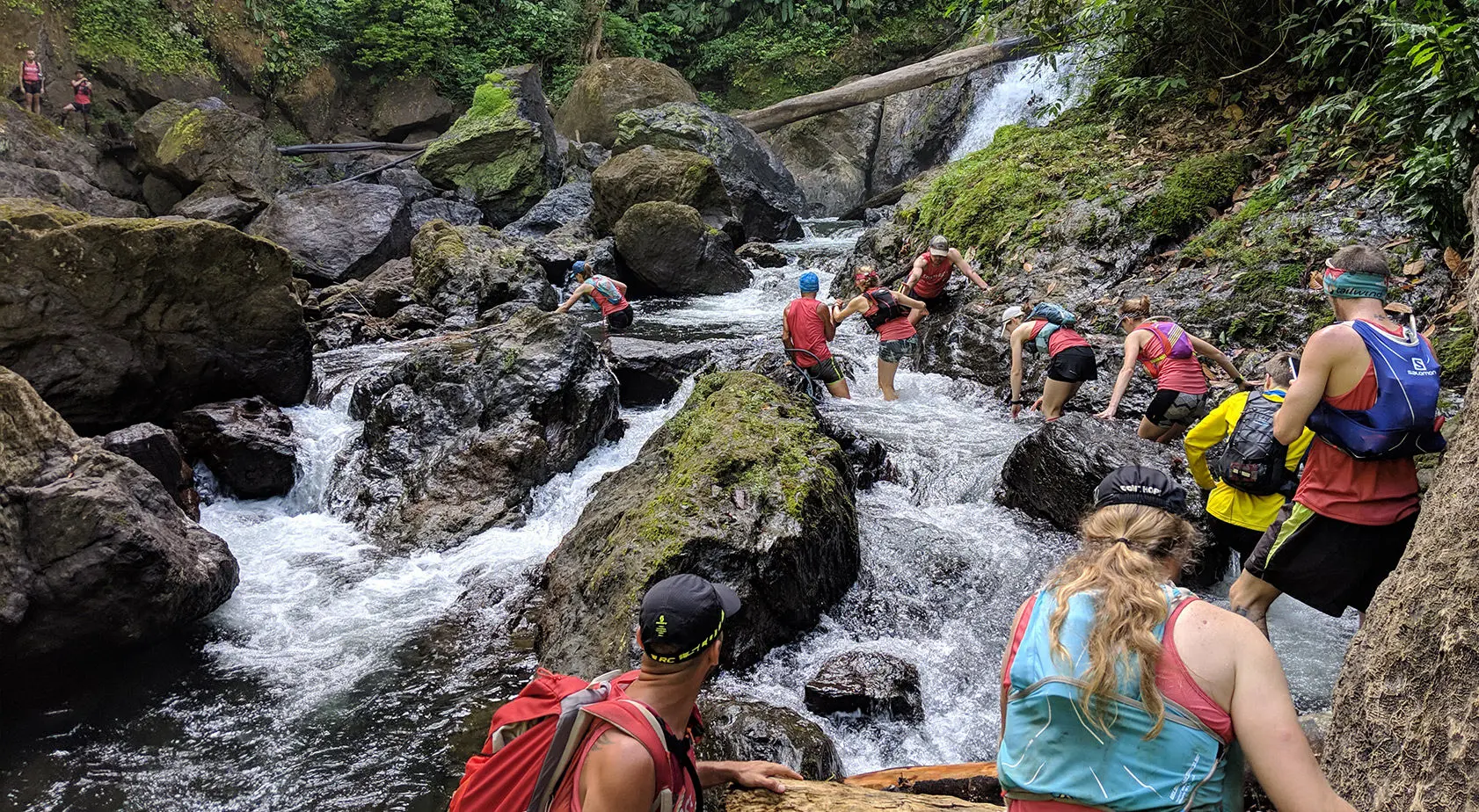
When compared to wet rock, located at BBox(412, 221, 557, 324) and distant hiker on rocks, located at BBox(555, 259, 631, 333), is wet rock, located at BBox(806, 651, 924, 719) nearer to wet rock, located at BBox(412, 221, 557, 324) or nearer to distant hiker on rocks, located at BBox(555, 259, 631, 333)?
distant hiker on rocks, located at BBox(555, 259, 631, 333)

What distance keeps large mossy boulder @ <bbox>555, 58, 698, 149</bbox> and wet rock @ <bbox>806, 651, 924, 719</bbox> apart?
22.3 m

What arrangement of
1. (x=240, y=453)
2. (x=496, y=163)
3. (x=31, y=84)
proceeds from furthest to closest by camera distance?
1. (x=496, y=163)
2. (x=31, y=84)
3. (x=240, y=453)

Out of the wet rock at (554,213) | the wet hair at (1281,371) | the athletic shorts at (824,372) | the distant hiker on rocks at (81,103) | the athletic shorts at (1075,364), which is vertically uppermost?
the distant hiker on rocks at (81,103)

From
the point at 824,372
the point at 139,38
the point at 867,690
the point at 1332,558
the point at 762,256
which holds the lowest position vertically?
the point at 867,690

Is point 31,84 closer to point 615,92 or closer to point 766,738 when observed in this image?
point 615,92

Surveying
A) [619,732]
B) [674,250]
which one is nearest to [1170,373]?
[619,732]

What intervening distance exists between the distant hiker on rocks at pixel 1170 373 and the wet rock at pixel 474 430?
536 cm

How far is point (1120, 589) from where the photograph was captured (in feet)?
5.84

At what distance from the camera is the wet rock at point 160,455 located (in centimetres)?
754

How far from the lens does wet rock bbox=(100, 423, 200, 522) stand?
7539 millimetres

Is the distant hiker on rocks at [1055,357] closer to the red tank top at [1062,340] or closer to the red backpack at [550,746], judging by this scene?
the red tank top at [1062,340]

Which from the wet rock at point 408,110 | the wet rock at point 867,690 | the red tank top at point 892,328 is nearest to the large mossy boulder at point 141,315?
the red tank top at point 892,328

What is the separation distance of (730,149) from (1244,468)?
18.4 meters

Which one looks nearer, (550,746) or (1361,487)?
(550,746)
